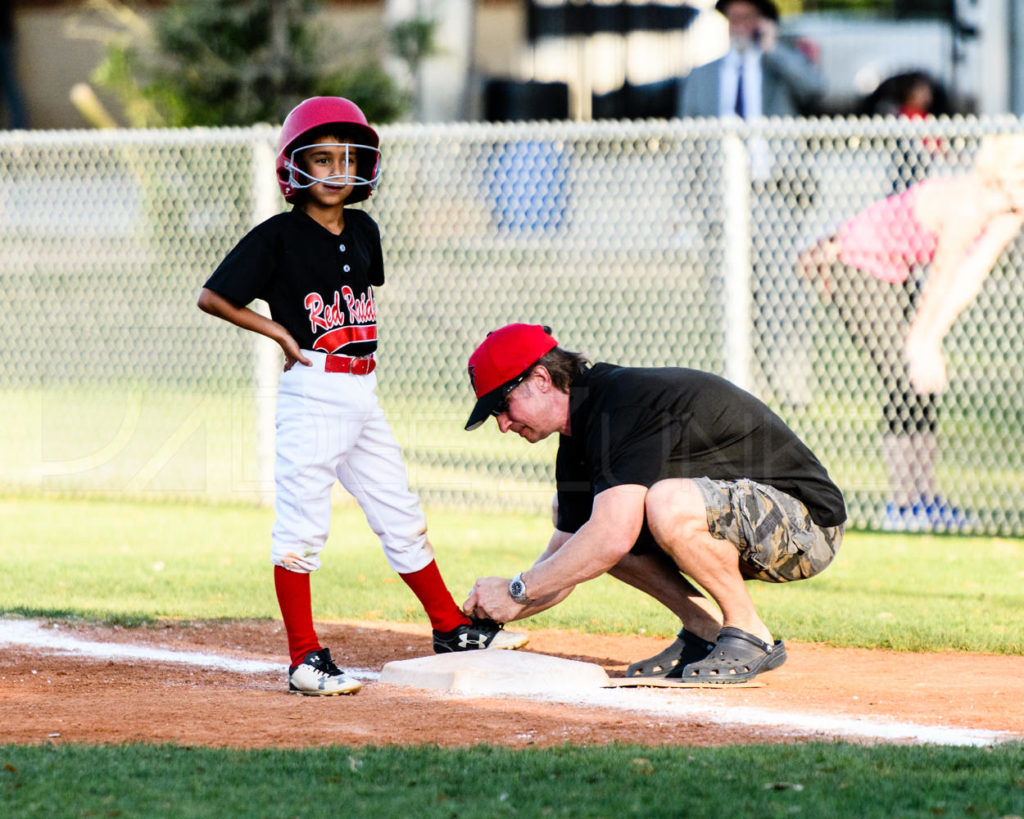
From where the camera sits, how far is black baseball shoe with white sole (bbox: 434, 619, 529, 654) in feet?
17.0

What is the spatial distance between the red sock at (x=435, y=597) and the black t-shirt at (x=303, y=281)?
829 mm

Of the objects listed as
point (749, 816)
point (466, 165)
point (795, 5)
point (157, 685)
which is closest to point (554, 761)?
point (749, 816)

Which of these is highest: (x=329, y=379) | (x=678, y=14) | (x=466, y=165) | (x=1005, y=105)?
(x=678, y=14)

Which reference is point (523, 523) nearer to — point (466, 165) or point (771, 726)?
point (466, 165)

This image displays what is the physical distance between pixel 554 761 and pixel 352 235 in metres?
2.08

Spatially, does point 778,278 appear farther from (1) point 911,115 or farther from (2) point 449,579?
(2) point 449,579

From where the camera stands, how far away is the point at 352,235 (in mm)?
5059

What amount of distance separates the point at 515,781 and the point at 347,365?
71.1 inches

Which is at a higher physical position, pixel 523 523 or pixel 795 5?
pixel 795 5

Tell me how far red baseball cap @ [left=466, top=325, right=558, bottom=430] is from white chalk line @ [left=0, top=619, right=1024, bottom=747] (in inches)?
37.2

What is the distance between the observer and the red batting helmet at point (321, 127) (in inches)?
191

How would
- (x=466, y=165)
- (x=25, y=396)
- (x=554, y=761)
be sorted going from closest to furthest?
(x=554, y=761) < (x=466, y=165) < (x=25, y=396)

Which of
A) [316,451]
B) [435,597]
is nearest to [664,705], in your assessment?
[435,597]

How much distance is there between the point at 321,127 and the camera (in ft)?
16.0
